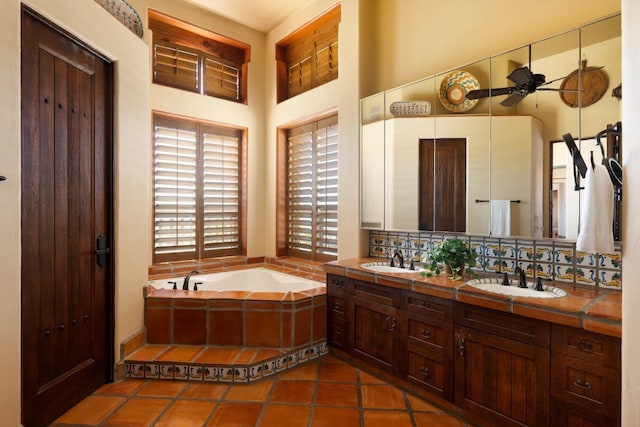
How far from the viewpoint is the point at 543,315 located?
5.74 feet

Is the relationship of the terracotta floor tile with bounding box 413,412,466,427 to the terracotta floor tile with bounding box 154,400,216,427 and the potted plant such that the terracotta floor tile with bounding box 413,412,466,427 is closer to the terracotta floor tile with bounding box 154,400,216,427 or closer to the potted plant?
the potted plant

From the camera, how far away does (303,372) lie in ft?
9.00

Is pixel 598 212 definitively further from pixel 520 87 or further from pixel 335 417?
pixel 335 417

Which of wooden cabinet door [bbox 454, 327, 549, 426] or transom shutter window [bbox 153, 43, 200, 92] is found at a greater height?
transom shutter window [bbox 153, 43, 200, 92]

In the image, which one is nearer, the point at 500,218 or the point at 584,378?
the point at 584,378

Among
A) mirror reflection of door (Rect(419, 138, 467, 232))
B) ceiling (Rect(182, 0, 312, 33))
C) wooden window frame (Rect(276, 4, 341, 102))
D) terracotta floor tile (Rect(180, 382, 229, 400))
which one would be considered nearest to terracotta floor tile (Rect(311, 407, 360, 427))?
terracotta floor tile (Rect(180, 382, 229, 400))

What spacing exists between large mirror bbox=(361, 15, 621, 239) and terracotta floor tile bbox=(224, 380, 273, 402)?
161 centimetres

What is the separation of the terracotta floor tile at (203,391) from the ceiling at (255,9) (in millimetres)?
3663

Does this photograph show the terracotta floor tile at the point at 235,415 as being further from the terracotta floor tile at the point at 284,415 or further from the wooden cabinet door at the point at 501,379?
the wooden cabinet door at the point at 501,379

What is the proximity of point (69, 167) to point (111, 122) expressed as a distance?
0.53m

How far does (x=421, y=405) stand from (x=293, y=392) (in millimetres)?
840

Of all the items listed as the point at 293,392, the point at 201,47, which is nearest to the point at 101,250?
the point at 293,392

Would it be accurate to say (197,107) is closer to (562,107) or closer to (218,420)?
(218,420)

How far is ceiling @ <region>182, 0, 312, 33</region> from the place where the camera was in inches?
151
